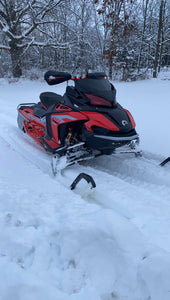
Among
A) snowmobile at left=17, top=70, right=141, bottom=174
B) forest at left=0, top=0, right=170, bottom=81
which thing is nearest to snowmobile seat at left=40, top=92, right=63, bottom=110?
snowmobile at left=17, top=70, right=141, bottom=174

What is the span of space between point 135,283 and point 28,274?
1.76 ft

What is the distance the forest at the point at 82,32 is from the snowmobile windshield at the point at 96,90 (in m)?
6.42

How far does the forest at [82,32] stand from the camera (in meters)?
9.28

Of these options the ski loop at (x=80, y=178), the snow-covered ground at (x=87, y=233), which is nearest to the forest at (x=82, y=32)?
the snow-covered ground at (x=87, y=233)

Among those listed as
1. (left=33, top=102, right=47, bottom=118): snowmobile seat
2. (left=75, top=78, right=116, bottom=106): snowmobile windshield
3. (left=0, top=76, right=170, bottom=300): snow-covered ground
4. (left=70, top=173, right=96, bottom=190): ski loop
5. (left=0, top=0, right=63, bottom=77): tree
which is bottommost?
(left=0, top=76, right=170, bottom=300): snow-covered ground

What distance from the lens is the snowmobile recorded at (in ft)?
6.71

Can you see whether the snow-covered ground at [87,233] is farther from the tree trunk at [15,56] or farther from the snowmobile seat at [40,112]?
the tree trunk at [15,56]

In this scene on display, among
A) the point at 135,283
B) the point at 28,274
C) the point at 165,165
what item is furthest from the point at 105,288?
the point at 165,165

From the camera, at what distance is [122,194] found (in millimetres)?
1884

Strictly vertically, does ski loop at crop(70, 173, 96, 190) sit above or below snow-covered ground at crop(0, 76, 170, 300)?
above

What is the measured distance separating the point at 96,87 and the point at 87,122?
38 centimetres

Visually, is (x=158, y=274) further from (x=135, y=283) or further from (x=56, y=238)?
(x=56, y=238)

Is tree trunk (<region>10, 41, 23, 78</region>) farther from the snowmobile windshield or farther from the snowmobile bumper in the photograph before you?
the snowmobile bumper

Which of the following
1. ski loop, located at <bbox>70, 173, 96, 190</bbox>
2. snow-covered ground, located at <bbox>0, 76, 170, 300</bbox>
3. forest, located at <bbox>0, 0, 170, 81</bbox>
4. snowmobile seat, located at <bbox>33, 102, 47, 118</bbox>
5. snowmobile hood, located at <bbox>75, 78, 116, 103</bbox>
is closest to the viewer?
snow-covered ground, located at <bbox>0, 76, 170, 300</bbox>
